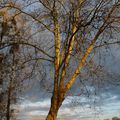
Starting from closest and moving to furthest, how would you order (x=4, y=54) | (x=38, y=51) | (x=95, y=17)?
(x=95, y=17), (x=38, y=51), (x=4, y=54)

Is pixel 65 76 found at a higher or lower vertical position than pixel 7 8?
lower

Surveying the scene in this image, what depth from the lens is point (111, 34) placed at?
2389 centimetres

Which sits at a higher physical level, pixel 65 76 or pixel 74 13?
pixel 74 13

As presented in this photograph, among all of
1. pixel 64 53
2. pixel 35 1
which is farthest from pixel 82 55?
pixel 35 1

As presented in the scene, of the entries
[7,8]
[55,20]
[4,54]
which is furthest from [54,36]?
[4,54]

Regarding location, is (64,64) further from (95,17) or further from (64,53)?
(95,17)

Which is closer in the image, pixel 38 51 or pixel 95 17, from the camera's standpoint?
pixel 95 17

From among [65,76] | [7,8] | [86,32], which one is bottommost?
[65,76]

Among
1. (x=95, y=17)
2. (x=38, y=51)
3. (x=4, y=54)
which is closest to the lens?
(x=95, y=17)

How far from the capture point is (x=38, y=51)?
24.5 m

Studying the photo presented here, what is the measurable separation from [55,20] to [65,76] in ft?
9.15

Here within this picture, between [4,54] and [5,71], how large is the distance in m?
10.2

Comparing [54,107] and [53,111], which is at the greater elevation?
[54,107]

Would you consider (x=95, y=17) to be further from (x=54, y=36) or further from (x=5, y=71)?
(x=5, y=71)
